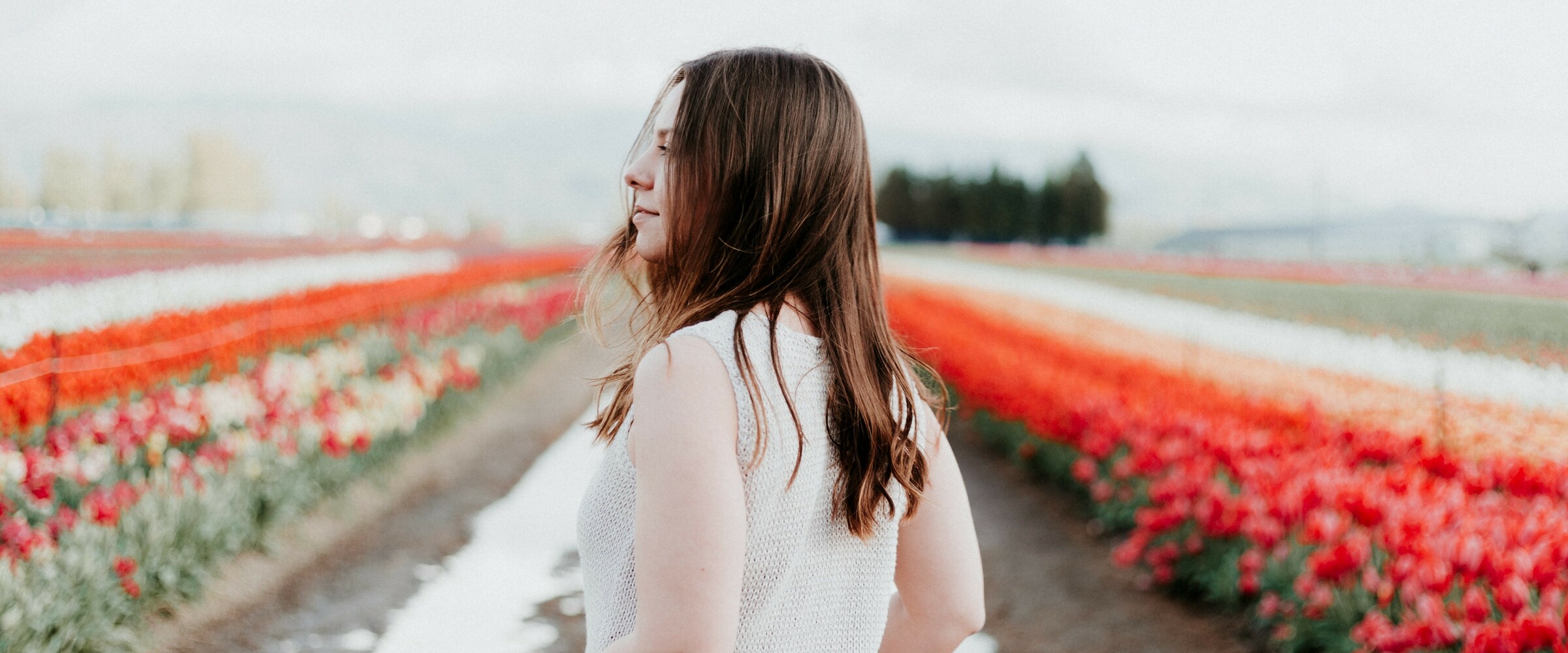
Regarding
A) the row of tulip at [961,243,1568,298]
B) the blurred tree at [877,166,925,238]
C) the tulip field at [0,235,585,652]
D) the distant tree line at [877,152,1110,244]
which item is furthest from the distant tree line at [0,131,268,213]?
the row of tulip at [961,243,1568,298]

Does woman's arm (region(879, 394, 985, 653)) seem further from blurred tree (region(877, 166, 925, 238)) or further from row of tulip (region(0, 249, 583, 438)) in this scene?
blurred tree (region(877, 166, 925, 238))

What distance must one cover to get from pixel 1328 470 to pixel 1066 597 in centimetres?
127

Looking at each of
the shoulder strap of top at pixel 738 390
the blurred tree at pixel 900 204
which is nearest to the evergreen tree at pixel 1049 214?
the blurred tree at pixel 900 204

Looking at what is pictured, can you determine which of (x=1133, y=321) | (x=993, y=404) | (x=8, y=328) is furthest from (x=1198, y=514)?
(x=1133, y=321)

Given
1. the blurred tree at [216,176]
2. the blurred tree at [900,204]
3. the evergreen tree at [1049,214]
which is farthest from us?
the blurred tree at [900,204]

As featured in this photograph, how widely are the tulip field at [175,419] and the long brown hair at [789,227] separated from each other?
126 cm

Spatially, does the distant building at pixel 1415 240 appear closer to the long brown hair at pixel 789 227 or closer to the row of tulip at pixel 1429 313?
the row of tulip at pixel 1429 313

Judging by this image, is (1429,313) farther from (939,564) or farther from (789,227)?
(789,227)

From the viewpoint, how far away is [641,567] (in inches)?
37.7

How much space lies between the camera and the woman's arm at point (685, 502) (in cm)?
94

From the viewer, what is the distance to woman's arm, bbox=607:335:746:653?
940mm

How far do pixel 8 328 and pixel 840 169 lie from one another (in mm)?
8193

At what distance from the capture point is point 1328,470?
466 centimetres

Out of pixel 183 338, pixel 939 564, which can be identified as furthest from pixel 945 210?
pixel 939 564
